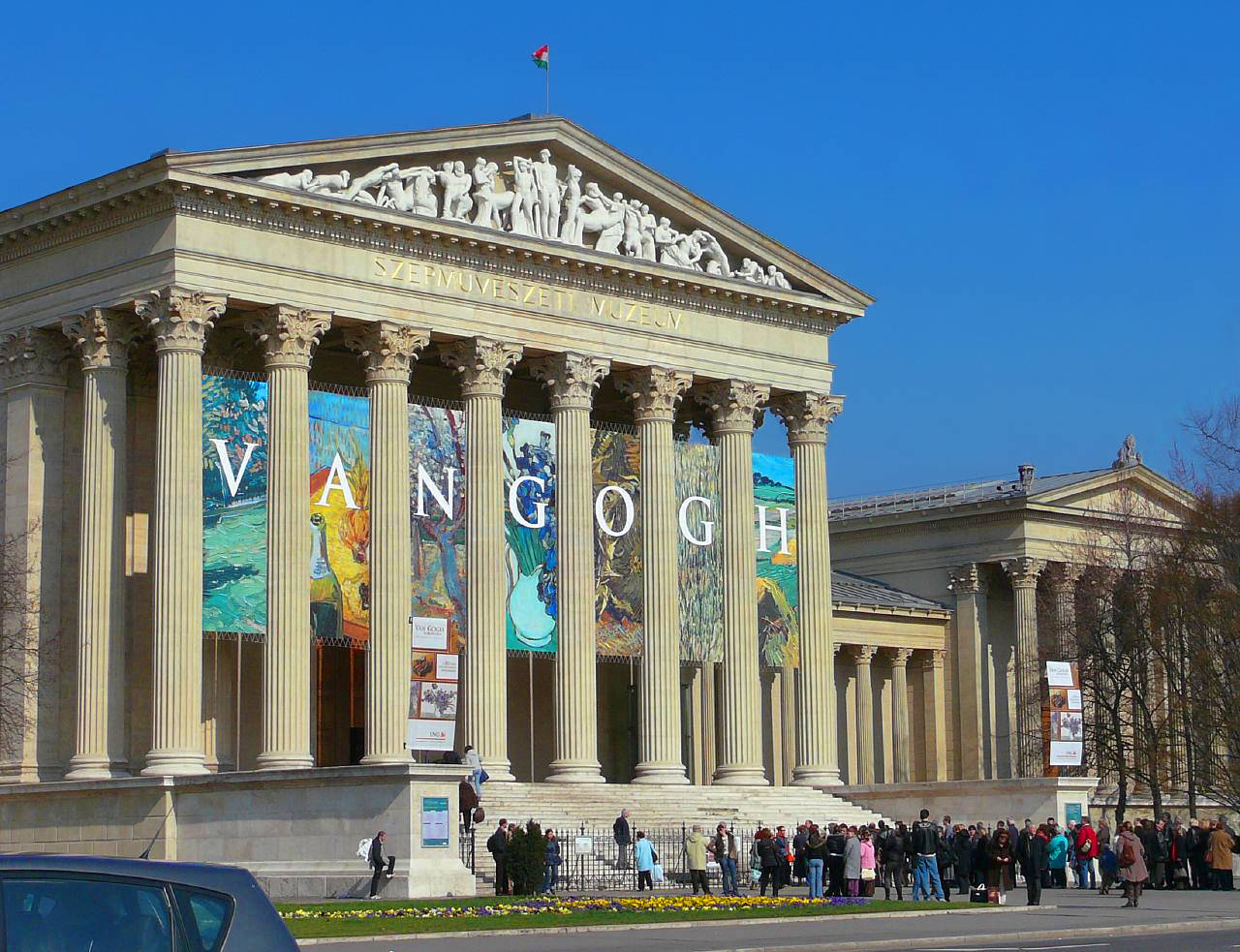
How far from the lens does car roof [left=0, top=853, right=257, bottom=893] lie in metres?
9.49

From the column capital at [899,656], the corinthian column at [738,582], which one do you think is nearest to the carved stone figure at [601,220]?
the corinthian column at [738,582]

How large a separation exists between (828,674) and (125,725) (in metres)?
19.9

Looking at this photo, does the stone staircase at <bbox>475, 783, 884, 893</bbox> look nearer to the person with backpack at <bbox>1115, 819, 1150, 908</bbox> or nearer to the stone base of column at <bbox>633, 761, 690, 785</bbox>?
the stone base of column at <bbox>633, 761, 690, 785</bbox>

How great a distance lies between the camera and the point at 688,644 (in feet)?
183

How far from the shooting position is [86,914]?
Result: 9664 mm

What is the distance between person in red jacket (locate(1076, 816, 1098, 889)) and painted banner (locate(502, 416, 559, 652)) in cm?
1375

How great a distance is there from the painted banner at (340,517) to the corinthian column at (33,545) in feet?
19.9

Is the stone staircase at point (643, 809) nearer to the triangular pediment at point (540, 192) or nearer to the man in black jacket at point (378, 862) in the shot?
the man in black jacket at point (378, 862)

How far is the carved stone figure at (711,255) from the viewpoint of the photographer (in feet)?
186

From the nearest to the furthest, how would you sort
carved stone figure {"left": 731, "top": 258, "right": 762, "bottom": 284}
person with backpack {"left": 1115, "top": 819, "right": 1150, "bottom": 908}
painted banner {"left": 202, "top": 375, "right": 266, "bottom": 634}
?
person with backpack {"left": 1115, "top": 819, "right": 1150, "bottom": 908} → painted banner {"left": 202, "top": 375, "right": 266, "bottom": 634} → carved stone figure {"left": 731, "top": 258, "right": 762, "bottom": 284}

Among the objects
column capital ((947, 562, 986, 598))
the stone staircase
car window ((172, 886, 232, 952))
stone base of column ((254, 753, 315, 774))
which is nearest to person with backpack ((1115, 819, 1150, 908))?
the stone staircase

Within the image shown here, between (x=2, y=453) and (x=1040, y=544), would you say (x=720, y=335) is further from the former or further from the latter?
(x=1040, y=544)

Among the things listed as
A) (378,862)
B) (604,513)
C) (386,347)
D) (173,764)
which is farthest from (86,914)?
(604,513)

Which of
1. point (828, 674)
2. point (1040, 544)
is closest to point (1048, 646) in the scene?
point (1040, 544)
